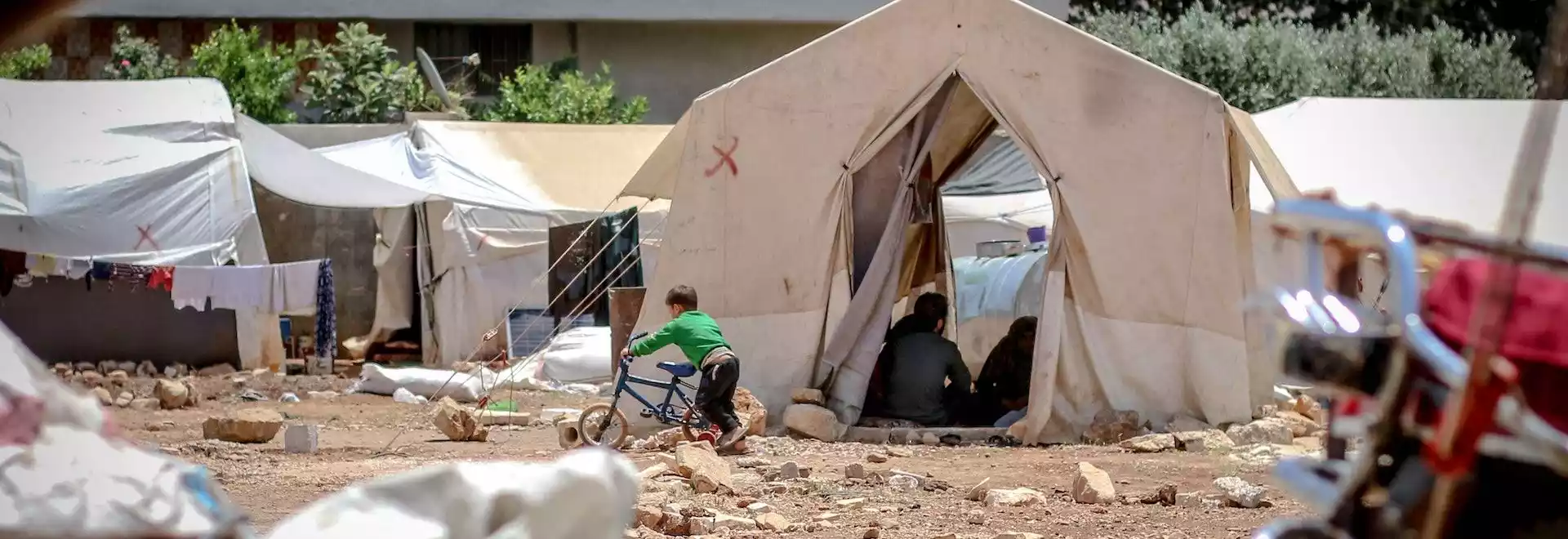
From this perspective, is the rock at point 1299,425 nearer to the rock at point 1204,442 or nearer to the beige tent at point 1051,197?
the beige tent at point 1051,197

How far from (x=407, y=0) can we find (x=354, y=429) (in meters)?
14.7

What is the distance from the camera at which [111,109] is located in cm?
1750

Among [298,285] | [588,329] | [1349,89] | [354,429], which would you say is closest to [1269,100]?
[1349,89]

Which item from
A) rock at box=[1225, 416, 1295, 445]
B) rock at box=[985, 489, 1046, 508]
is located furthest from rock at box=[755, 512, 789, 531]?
rock at box=[1225, 416, 1295, 445]

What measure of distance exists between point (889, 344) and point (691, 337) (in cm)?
192

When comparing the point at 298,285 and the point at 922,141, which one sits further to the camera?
the point at 298,285

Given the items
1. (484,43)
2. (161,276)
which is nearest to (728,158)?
(161,276)

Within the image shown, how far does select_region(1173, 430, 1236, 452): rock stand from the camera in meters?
9.98

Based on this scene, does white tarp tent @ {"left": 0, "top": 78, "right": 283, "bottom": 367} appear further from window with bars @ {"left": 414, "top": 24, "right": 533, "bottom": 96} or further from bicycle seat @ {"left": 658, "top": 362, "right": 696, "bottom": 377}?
window with bars @ {"left": 414, "top": 24, "right": 533, "bottom": 96}

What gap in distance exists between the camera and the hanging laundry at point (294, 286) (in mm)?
16234

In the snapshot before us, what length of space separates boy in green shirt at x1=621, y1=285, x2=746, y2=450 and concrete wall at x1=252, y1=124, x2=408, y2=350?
10.1 metres

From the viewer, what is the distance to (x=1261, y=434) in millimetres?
10273

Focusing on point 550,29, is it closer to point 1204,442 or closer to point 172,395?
point 172,395

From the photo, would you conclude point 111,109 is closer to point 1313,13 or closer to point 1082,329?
point 1082,329
